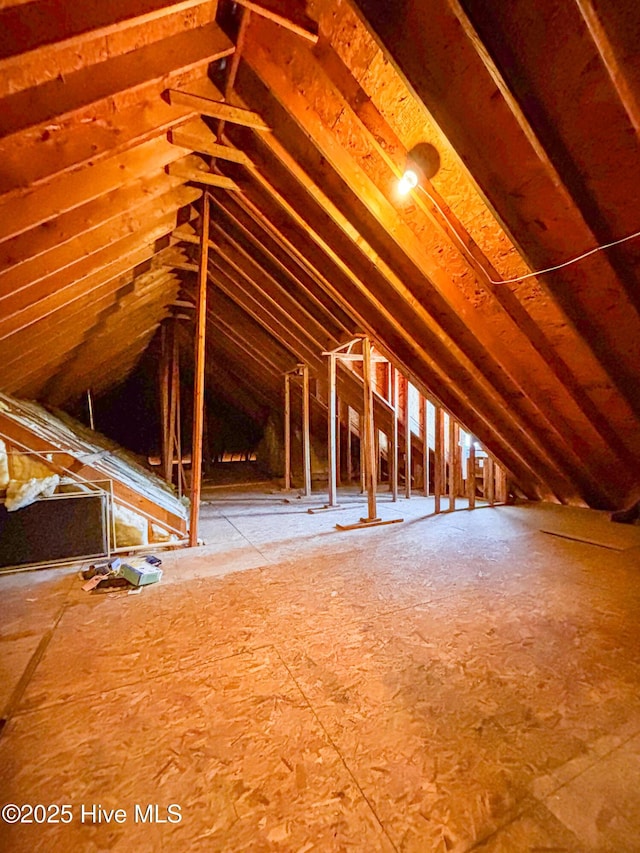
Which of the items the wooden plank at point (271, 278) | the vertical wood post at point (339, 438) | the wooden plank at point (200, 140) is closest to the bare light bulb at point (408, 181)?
the wooden plank at point (200, 140)

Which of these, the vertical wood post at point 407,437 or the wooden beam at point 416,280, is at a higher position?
the wooden beam at point 416,280

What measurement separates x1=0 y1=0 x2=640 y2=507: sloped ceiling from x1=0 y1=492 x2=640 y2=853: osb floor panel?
182 cm

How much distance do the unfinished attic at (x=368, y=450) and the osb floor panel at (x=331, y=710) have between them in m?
0.01

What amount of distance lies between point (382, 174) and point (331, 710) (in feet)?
9.65

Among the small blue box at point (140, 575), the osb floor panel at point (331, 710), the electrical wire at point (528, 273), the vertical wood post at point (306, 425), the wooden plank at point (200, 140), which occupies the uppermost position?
the wooden plank at point (200, 140)

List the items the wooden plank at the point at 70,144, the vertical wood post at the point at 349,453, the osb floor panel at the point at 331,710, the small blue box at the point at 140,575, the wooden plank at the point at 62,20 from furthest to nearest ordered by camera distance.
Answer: the vertical wood post at the point at 349,453, the small blue box at the point at 140,575, the wooden plank at the point at 70,144, the wooden plank at the point at 62,20, the osb floor panel at the point at 331,710

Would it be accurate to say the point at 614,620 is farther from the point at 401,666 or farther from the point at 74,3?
the point at 74,3

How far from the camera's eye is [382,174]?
97.7 inches

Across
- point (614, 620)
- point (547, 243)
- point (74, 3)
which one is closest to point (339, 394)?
point (547, 243)

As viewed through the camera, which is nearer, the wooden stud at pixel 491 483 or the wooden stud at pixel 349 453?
the wooden stud at pixel 491 483

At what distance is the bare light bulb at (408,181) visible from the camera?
7.49ft

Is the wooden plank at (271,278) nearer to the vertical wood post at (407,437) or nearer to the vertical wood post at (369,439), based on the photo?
the vertical wood post at (369,439)

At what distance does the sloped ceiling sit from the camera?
1.64m

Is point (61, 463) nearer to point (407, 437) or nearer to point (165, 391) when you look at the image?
point (165, 391)
